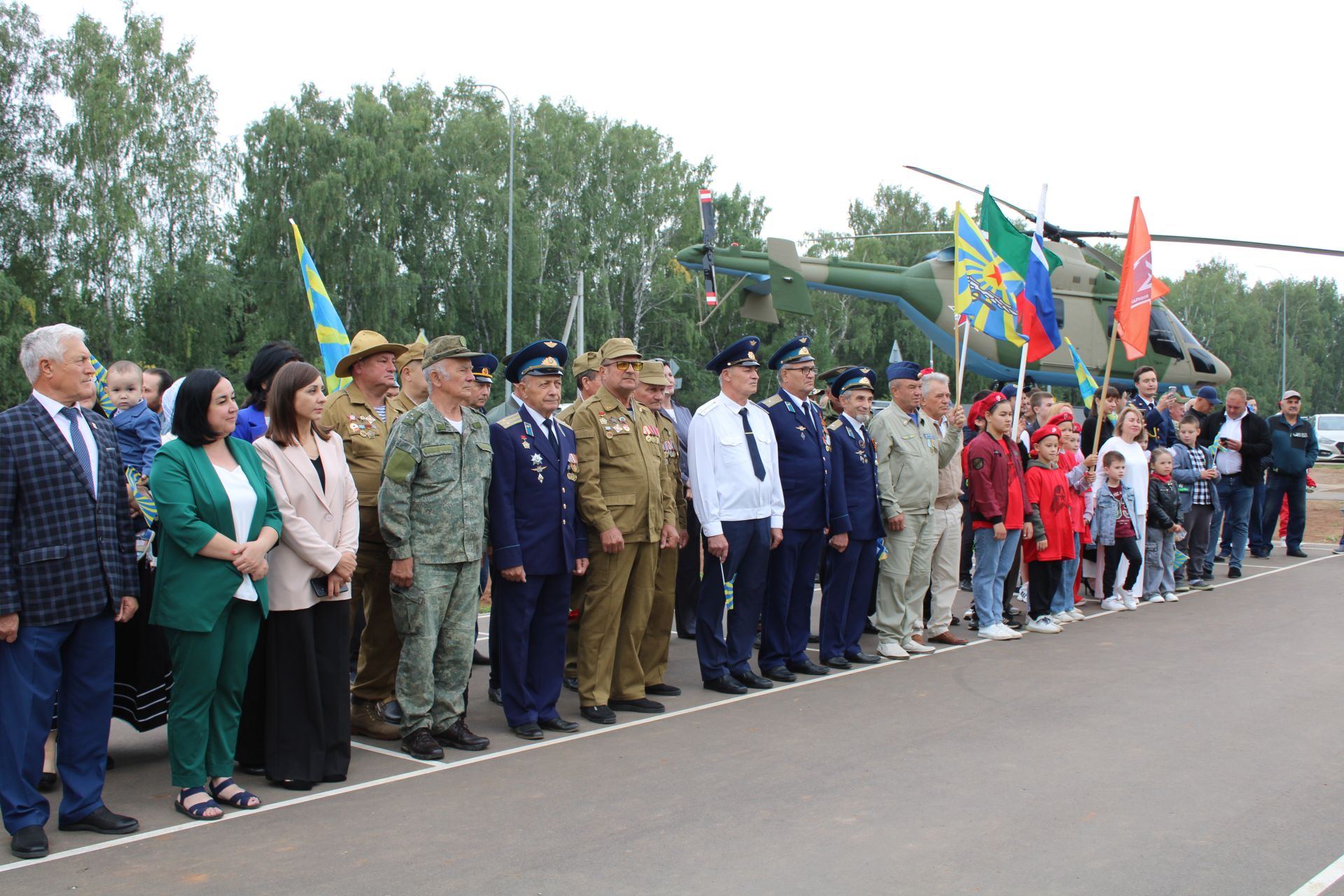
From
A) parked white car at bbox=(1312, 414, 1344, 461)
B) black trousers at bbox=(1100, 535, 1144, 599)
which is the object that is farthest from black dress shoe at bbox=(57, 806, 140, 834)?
parked white car at bbox=(1312, 414, 1344, 461)

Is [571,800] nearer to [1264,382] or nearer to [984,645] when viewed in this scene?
[984,645]

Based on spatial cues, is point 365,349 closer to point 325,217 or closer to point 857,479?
point 857,479

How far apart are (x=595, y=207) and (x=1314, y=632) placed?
3747cm

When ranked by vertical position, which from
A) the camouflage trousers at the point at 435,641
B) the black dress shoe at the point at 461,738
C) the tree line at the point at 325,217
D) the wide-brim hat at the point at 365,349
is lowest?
the black dress shoe at the point at 461,738

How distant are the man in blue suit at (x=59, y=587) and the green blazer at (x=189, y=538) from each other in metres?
0.14

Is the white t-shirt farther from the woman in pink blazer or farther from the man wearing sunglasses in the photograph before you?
the man wearing sunglasses

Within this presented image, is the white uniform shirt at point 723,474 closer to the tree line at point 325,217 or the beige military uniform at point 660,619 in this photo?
the beige military uniform at point 660,619

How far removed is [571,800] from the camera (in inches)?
187

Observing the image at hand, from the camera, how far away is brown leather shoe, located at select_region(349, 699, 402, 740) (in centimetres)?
586

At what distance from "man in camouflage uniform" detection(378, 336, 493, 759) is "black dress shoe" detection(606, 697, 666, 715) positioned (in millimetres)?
1037

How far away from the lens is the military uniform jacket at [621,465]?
644 centimetres

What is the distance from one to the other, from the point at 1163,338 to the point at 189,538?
20032 millimetres

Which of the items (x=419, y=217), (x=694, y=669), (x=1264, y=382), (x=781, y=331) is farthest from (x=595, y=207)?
(x=1264, y=382)

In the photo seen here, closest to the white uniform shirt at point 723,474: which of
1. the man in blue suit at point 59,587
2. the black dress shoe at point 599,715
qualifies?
the black dress shoe at point 599,715
